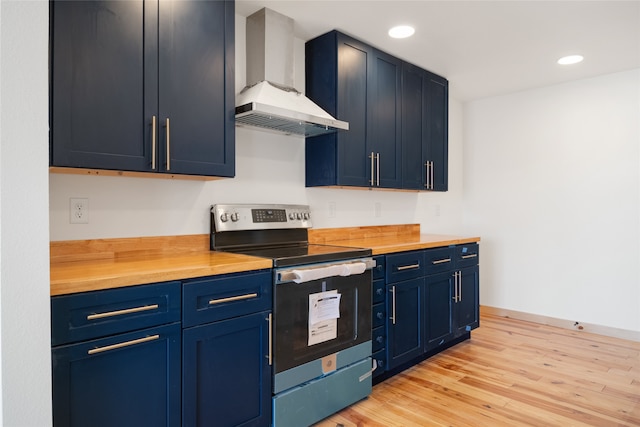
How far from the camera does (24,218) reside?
3.92 feet

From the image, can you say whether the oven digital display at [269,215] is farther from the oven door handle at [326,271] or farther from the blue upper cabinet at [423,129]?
the blue upper cabinet at [423,129]

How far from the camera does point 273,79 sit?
97.7 inches

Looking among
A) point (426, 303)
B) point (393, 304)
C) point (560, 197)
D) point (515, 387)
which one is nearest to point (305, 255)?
point (393, 304)

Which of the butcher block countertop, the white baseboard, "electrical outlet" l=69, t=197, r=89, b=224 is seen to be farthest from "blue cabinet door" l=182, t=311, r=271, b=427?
the white baseboard

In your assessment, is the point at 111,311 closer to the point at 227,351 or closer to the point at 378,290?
the point at 227,351

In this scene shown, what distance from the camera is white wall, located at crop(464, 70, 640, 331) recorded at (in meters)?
3.58

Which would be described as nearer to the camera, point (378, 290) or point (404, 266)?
point (378, 290)

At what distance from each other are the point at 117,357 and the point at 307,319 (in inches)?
35.7

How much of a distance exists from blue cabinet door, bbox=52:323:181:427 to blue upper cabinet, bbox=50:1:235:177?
2.38 ft

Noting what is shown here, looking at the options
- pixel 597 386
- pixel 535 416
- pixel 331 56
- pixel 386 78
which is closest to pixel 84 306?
pixel 331 56

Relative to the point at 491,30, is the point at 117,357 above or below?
below

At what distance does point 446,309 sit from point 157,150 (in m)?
2.41

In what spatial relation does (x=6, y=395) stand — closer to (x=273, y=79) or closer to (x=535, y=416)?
(x=273, y=79)

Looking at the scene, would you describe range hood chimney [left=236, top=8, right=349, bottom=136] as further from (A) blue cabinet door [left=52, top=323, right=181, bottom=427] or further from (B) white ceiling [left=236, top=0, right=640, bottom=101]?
(A) blue cabinet door [left=52, top=323, right=181, bottom=427]
